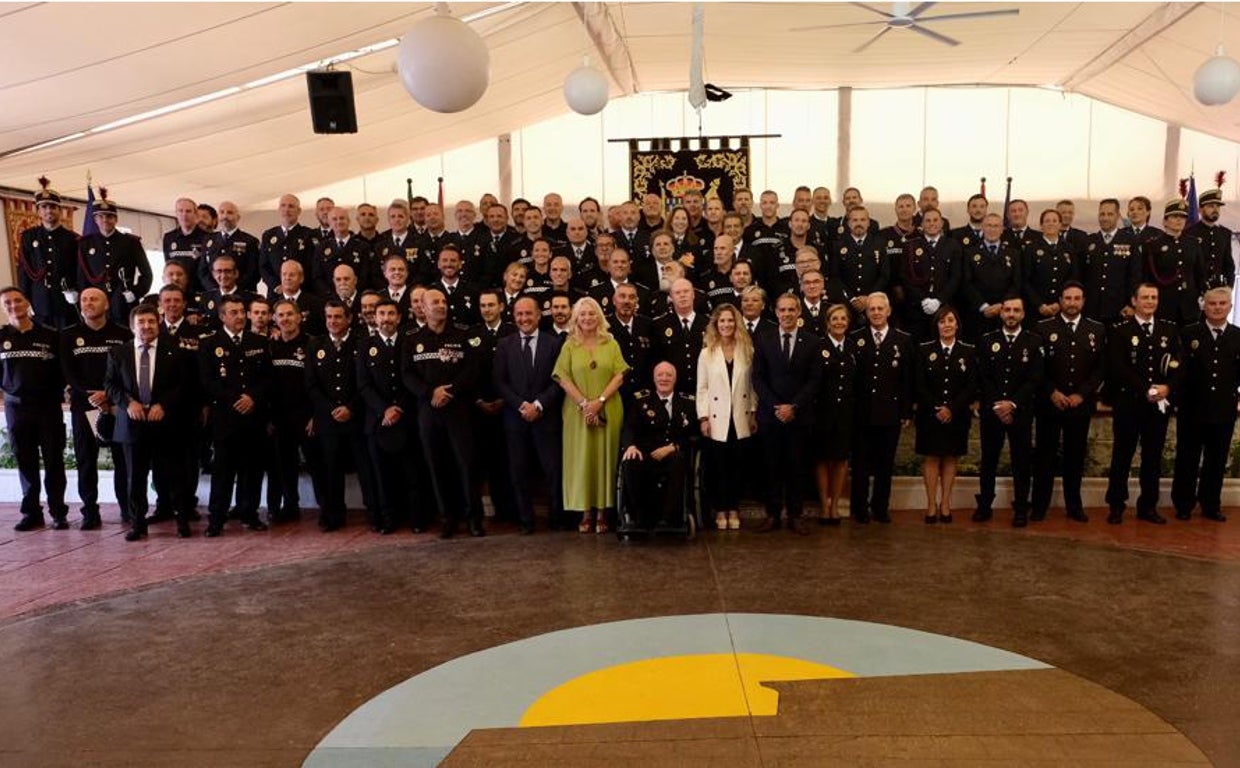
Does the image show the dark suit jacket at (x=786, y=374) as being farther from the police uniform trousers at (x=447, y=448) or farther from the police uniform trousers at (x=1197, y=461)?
the police uniform trousers at (x=1197, y=461)

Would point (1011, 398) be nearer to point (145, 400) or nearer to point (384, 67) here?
point (145, 400)

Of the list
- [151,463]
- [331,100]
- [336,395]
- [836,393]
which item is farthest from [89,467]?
[836,393]

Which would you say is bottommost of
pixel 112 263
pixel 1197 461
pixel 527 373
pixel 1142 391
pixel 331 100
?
pixel 1197 461

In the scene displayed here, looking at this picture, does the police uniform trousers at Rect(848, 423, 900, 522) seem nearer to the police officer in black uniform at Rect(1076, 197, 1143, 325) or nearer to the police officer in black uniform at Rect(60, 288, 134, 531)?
the police officer in black uniform at Rect(1076, 197, 1143, 325)

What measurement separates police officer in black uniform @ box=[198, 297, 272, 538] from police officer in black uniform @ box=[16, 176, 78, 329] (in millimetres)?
2383

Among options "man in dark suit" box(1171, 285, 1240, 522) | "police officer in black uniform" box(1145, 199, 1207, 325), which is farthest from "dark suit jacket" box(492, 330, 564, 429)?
"police officer in black uniform" box(1145, 199, 1207, 325)

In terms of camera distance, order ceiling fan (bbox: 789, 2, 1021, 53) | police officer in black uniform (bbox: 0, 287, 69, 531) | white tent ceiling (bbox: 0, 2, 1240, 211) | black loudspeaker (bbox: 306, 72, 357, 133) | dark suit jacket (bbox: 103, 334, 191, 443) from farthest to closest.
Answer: ceiling fan (bbox: 789, 2, 1021, 53), black loudspeaker (bbox: 306, 72, 357, 133), white tent ceiling (bbox: 0, 2, 1240, 211), police officer in black uniform (bbox: 0, 287, 69, 531), dark suit jacket (bbox: 103, 334, 191, 443)

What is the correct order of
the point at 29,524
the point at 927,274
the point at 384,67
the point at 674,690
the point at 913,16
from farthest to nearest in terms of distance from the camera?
the point at 384,67 < the point at 913,16 < the point at 927,274 < the point at 29,524 < the point at 674,690

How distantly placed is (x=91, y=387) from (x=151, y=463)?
0.77 m

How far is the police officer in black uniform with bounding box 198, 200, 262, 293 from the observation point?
24.4 feet

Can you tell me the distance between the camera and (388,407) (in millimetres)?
6070

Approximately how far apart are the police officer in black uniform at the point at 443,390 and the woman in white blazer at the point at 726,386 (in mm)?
1701

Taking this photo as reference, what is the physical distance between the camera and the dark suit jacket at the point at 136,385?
604cm

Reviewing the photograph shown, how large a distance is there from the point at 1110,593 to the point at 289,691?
4236 mm
